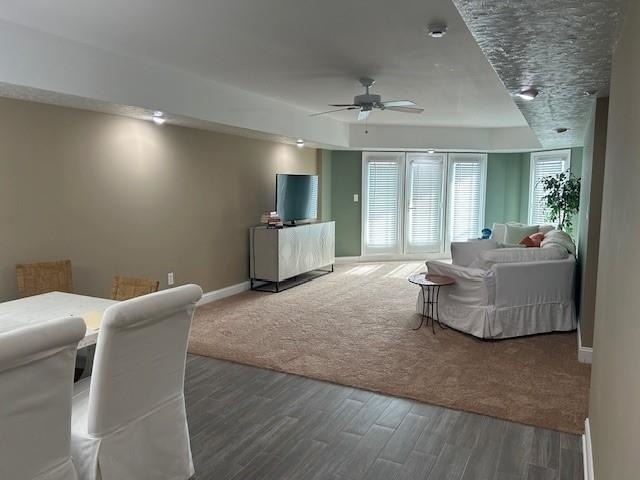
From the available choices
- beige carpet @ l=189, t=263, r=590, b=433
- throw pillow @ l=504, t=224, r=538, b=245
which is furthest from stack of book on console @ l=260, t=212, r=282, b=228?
throw pillow @ l=504, t=224, r=538, b=245

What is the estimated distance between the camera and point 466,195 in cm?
943

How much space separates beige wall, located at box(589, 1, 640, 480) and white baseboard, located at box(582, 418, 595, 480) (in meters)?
0.14

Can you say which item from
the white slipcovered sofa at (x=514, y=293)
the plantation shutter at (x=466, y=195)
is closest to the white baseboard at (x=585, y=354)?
the white slipcovered sofa at (x=514, y=293)

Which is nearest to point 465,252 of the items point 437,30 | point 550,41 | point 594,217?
point 594,217

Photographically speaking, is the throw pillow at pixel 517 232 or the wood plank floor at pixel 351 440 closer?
the wood plank floor at pixel 351 440

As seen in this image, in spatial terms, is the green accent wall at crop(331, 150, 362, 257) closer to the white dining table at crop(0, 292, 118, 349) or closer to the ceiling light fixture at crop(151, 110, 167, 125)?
the ceiling light fixture at crop(151, 110, 167, 125)

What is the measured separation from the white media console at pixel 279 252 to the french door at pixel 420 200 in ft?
7.47

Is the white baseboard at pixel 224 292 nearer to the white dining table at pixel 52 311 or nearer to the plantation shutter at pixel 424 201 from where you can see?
the white dining table at pixel 52 311

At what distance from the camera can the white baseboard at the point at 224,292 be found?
6.01m

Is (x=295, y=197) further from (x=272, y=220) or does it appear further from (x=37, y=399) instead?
(x=37, y=399)

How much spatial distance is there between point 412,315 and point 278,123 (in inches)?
115

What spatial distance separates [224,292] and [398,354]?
2887mm

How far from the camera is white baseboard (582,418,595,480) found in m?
2.36

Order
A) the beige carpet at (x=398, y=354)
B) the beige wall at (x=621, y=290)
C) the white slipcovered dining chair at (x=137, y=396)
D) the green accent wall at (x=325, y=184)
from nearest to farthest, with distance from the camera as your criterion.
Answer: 1. the beige wall at (x=621, y=290)
2. the white slipcovered dining chair at (x=137, y=396)
3. the beige carpet at (x=398, y=354)
4. the green accent wall at (x=325, y=184)
